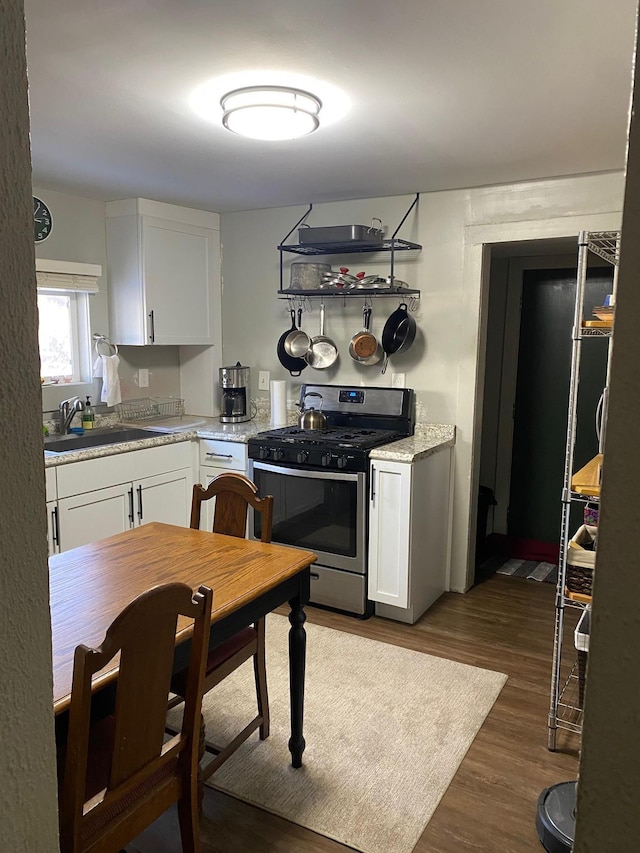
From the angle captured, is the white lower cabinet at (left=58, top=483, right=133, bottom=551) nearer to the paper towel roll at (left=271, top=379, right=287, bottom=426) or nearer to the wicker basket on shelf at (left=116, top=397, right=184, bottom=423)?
the wicker basket on shelf at (left=116, top=397, right=184, bottom=423)

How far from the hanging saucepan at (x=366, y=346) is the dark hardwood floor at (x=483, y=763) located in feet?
4.91

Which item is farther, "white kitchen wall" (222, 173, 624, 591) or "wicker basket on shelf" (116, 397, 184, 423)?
"wicker basket on shelf" (116, 397, 184, 423)

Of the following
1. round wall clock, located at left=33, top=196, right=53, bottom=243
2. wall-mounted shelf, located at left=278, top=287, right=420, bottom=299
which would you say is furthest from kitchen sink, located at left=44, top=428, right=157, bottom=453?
wall-mounted shelf, located at left=278, top=287, right=420, bottom=299

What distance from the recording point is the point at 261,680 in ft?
7.82

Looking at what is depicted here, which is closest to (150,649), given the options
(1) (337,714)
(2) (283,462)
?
(1) (337,714)

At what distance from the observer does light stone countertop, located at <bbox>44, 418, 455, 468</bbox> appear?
3270mm

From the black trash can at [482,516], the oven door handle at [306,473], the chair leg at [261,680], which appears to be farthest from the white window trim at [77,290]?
the black trash can at [482,516]

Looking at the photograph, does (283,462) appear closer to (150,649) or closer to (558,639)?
(558,639)

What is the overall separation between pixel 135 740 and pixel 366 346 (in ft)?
9.18

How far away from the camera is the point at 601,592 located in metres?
0.55

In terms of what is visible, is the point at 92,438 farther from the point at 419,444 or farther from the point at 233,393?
the point at 419,444

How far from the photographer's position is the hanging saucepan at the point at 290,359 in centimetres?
418

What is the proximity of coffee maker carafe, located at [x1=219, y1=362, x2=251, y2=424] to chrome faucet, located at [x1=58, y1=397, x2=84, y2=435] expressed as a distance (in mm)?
941

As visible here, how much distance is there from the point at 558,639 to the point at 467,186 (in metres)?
2.38
